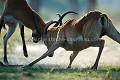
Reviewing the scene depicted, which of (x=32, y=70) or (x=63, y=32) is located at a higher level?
(x=63, y=32)

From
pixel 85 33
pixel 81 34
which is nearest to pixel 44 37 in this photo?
pixel 81 34

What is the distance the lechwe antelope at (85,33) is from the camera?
12.8 metres

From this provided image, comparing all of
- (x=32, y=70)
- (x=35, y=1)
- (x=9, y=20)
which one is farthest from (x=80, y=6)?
(x=32, y=70)

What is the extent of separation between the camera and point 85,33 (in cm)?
1297

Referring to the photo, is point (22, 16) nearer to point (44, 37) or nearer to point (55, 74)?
point (44, 37)

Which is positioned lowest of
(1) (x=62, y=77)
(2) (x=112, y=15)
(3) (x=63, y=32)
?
(1) (x=62, y=77)

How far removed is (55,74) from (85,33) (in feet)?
5.54

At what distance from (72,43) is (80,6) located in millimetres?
29545

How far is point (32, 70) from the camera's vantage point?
12297 millimetres

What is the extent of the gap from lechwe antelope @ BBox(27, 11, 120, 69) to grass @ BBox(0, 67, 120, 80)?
2.73 feet

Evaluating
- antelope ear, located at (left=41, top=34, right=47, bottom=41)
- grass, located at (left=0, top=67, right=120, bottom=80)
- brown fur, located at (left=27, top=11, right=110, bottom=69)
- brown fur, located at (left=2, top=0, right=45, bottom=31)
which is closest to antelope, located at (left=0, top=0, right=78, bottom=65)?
brown fur, located at (left=2, top=0, right=45, bottom=31)

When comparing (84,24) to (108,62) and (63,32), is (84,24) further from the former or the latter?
(108,62)

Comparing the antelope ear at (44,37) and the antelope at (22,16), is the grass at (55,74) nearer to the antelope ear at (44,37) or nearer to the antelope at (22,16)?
the antelope ear at (44,37)

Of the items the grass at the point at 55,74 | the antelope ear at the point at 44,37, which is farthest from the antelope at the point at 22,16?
the grass at the point at 55,74
